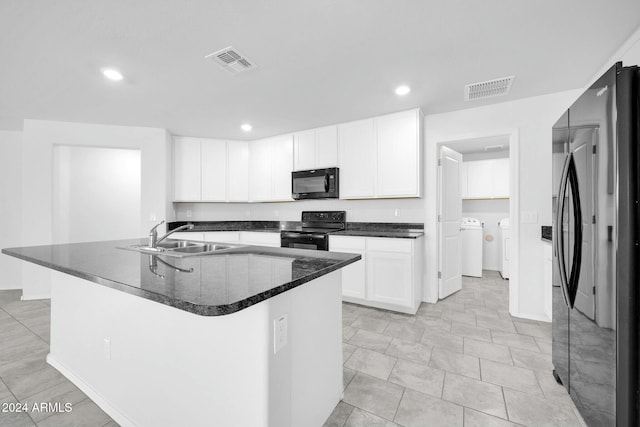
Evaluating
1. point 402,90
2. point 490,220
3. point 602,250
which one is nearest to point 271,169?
point 402,90

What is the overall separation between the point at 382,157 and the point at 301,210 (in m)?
1.73

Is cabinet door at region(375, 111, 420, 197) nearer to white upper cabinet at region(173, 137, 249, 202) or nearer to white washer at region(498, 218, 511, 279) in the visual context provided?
white washer at region(498, 218, 511, 279)

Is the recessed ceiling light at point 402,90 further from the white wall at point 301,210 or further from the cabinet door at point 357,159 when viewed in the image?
the white wall at point 301,210

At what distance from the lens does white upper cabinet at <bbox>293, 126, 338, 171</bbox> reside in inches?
152

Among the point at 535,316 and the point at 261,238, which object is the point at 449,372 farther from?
the point at 261,238

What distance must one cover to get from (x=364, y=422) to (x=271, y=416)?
76 centimetres

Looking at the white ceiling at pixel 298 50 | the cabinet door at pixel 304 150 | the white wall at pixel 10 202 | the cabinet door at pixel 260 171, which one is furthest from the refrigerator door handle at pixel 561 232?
the white wall at pixel 10 202

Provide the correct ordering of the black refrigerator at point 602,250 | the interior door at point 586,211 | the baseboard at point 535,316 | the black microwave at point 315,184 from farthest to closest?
the black microwave at point 315,184 < the baseboard at point 535,316 < the interior door at point 586,211 < the black refrigerator at point 602,250

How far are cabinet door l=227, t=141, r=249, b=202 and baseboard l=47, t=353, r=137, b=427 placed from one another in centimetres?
303

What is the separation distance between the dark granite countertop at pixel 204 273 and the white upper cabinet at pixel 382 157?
203 centimetres

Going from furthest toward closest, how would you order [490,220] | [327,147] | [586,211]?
1. [490,220]
2. [327,147]
3. [586,211]

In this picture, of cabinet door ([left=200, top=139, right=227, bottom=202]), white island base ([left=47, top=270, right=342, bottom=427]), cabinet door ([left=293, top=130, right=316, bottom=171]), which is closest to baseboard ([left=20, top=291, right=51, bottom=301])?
cabinet door ([left=200, top=139, right=227, bottom=202])

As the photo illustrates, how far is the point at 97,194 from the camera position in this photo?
197 inches

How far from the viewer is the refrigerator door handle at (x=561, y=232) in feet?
5.22
